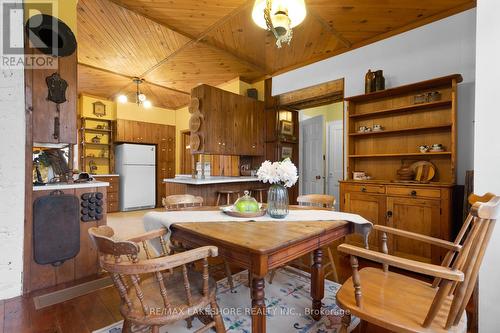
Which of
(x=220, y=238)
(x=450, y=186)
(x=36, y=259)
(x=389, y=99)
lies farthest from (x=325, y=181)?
(x=36, y=259)

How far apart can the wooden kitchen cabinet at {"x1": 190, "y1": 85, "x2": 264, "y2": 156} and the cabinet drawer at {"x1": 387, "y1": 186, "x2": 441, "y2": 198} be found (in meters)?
2.69

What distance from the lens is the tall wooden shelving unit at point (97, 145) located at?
5.90 metres

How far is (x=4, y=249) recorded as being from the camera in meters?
2.00

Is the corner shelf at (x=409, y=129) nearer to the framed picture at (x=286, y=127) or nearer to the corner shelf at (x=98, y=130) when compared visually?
the framed picture at (x=286, y=127)

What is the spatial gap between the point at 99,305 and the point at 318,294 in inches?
69.1

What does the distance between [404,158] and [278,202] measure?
2.27 m

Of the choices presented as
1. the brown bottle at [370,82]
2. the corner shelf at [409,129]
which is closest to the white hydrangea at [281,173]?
the corner shelf at [409,129]

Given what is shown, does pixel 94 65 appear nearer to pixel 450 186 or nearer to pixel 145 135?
pixel 145 135

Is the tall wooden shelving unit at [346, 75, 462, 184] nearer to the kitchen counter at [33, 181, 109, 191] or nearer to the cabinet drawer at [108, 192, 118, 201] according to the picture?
the kitchen counter at [33, 181, 109, 191]

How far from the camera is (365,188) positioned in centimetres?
297

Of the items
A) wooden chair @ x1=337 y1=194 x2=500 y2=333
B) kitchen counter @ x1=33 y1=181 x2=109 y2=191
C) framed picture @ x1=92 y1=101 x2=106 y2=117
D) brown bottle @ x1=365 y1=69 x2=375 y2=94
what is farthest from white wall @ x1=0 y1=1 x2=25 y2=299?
framed picture @ x1=92 y1=101 x2=106 y2=117

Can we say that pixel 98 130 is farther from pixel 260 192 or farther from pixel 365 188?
pixel 365 188

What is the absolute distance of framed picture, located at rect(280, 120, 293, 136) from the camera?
4938 mm

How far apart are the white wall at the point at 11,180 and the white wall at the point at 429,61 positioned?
3.83 metres
